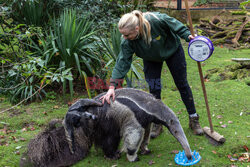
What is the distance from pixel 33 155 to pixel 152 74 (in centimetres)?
209

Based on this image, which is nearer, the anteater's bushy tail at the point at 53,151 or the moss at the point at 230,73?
the anteater's bushy tail at the point at 53,151

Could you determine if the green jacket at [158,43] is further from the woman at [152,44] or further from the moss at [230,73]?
the moss at [230,73]

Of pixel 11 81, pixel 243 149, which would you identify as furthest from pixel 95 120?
pixel 11 81

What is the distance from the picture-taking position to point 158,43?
351 cm

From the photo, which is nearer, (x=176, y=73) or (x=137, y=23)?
(x=137, y=23)

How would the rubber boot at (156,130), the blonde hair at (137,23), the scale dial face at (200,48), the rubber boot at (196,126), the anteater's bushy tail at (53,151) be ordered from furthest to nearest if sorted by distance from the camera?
the rubber boot at (156,130) → the rubber boot at (196,126) → the anteater's bushy tail at (53,151) → the scale dial face at (200,48) → the blonde hair at (137,23)

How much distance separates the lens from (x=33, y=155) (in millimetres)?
3721

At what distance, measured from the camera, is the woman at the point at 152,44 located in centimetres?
326

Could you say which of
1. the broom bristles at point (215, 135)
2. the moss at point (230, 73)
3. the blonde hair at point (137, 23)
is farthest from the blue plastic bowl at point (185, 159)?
the moss at point (230, 73)

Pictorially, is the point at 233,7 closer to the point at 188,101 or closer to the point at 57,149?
the point at 188,101

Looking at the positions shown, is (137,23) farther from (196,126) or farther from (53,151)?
(53,151)

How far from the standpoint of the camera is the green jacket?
346cm

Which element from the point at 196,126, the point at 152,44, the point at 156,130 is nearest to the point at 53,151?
the point at 156,130

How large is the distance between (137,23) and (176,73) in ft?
3.62
